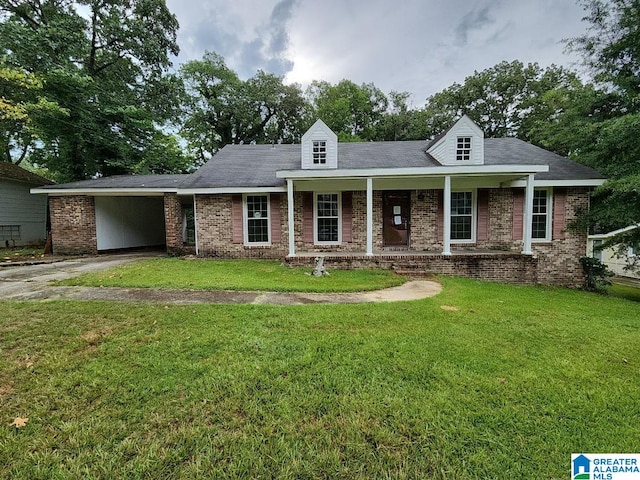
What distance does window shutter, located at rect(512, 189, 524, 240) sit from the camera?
9.59m

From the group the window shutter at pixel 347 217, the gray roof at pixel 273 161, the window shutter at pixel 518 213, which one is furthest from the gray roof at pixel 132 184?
the window shutter at pixel 518 213

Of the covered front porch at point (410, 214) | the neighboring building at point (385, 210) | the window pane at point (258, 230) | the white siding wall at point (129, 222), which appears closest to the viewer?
the neighboring building at point (385, 210)

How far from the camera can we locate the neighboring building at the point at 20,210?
1298cm

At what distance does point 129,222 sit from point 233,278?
8.81m

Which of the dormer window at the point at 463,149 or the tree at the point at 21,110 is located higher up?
the tree at the point at 21,110

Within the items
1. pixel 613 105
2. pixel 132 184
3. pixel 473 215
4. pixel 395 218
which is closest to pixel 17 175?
pixel 132 184

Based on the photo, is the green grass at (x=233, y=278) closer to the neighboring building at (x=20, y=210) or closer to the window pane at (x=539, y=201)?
the window pane at (x=539, y=201)

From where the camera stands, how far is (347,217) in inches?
392

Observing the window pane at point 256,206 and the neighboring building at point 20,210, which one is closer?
the window pane at point 256,206

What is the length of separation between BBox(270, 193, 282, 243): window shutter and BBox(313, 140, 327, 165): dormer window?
199cm

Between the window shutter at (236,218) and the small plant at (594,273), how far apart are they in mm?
11325

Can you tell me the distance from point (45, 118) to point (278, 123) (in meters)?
16.3

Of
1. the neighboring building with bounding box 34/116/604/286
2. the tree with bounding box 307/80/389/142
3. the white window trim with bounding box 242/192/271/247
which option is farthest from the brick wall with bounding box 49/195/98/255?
the tree with bounding box 307/80/389/142

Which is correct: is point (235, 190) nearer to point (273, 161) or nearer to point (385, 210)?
point (273, 161)
